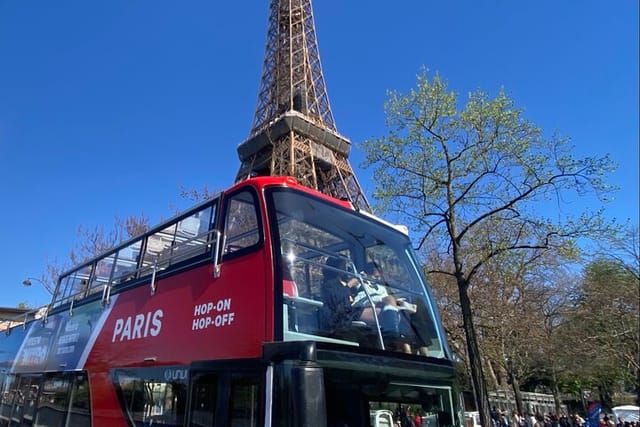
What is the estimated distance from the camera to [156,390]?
3980 millimetres

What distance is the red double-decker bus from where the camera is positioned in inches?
123

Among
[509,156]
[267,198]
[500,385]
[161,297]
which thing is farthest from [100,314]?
[500,385]

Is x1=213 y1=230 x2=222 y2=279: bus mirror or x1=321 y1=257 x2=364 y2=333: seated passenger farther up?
x1=213 y1=230 x2=222 y2=279: bus mirror

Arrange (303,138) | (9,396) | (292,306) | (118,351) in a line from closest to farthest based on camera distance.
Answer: (292,306), (118,351), (9,396), (303,138)

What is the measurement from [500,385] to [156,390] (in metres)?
29.8

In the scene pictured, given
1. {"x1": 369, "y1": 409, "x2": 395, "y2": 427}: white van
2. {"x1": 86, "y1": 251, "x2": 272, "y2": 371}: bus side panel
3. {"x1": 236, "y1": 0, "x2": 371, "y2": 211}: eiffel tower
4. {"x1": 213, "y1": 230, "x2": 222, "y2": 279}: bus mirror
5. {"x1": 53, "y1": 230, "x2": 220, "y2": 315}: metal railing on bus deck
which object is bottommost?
{"x1": 369, "y1": 409, "x2": 395, "y2": 427}: white van

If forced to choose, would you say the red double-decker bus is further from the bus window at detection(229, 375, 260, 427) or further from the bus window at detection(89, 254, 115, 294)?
the bus window at detection(89, 254, 115, 294)

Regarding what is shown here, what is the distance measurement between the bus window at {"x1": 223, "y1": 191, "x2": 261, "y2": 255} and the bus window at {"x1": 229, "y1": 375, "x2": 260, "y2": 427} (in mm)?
1139

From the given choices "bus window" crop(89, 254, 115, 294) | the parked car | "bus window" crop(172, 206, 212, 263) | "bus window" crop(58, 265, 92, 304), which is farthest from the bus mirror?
the parked car

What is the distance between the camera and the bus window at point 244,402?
9.96 ft

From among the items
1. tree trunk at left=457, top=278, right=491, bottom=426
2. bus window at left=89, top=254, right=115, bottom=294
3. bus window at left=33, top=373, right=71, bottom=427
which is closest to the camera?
bus window at left=33, top=373, right=71, bottom=427

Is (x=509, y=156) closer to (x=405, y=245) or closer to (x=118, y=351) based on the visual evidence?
(x=405, y=245)

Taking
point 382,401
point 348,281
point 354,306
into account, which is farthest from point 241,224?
point 382,401

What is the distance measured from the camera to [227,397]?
3281 mm
